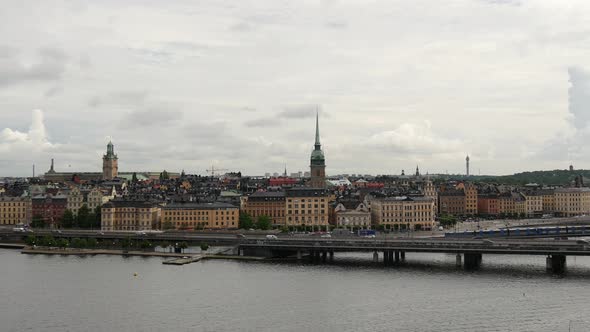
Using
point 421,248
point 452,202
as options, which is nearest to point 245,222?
point 421,248

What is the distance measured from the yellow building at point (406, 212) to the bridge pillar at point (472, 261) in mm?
44707

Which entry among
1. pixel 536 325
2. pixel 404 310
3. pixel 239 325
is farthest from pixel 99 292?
pixel 536 325

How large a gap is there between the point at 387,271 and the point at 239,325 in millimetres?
28287

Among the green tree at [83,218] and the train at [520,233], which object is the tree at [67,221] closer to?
the green tree at [83,218]

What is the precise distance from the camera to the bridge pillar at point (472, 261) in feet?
260

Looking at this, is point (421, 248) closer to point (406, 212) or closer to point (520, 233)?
point (520, 233)

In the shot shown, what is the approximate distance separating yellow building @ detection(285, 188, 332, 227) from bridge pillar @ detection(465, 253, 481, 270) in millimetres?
47309

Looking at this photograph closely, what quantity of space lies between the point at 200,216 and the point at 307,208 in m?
17.5

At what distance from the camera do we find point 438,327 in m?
50.6

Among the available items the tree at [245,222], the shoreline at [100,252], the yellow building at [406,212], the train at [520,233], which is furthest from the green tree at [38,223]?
the train at [520,233]

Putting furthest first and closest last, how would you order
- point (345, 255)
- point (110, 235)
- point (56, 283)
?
1. point (110, 235)
2. point (345, 255)
3. point (56, 283)

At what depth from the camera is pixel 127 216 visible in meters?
120

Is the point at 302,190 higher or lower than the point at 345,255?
higher

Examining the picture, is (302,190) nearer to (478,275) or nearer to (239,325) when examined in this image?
(478,275)
